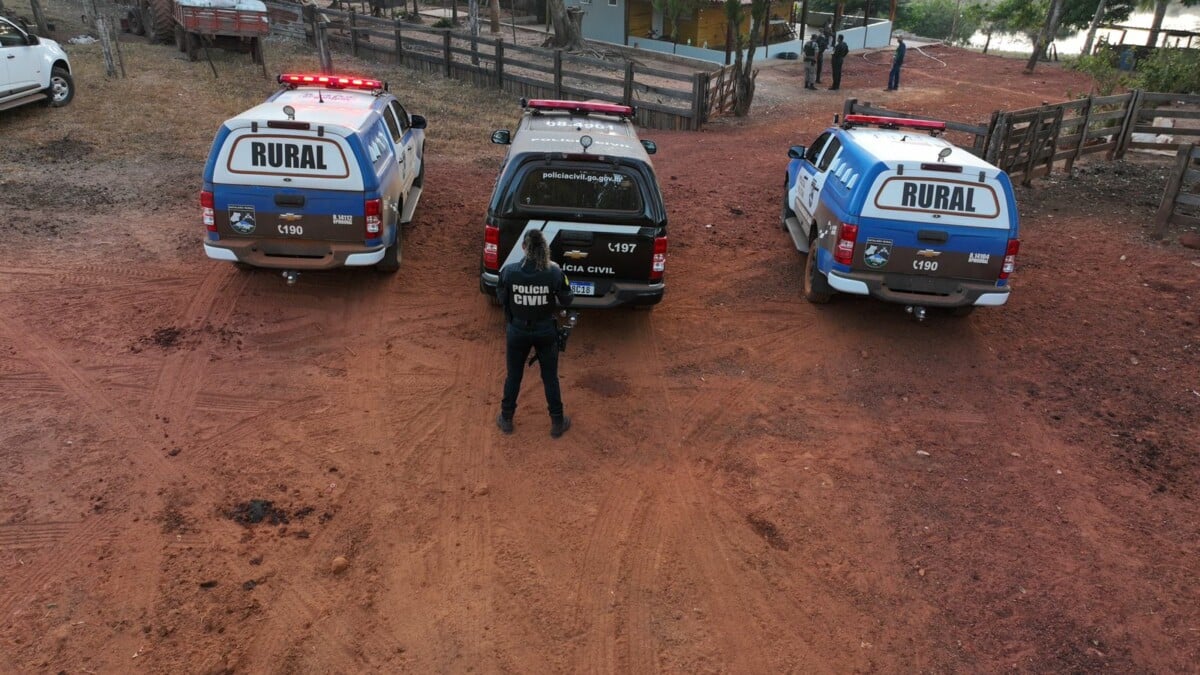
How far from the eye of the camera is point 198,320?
789cm

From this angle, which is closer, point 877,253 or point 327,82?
point 877,253

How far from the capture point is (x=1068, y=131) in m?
14.2

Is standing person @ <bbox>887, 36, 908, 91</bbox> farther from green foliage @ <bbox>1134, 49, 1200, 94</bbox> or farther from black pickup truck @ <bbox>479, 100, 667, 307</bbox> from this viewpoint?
black pickup truck @ <bbox>479, 100, 667, 307</bbox>

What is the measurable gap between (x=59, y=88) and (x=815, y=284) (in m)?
14.5

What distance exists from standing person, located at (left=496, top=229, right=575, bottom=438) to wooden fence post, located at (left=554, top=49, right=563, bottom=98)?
14.0 m

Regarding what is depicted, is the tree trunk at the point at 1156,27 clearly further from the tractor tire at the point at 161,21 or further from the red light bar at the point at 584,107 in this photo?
the tractor tire at the point at 161,21

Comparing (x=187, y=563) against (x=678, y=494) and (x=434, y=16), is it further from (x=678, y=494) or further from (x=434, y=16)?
(x=434, y=16)

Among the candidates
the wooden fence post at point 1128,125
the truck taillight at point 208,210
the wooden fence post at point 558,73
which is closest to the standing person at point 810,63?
the wooden fence post at point 558,73

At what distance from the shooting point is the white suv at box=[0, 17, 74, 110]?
13125mm

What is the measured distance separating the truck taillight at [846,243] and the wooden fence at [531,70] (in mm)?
9846

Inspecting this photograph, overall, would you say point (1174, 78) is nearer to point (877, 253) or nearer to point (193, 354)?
point (877, 253)

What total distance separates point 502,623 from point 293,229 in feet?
16.3

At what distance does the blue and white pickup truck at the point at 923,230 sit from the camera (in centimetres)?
761

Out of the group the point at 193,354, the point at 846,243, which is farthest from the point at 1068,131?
the point at 193,354
